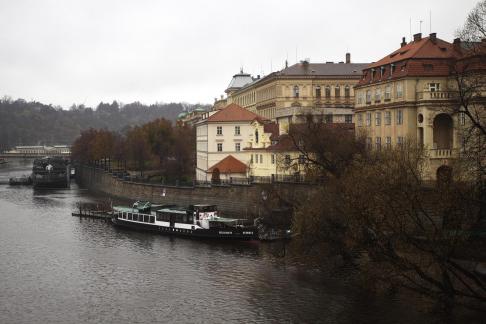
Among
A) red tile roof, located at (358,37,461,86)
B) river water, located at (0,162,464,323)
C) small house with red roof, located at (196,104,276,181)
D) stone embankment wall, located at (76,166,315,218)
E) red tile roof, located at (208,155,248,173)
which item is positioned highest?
red tile roof, located at (358,37,461,86)

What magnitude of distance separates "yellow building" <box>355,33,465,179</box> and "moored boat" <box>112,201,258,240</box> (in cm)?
1321

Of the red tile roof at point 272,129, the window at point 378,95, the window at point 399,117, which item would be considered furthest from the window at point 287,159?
the window at point 399,117

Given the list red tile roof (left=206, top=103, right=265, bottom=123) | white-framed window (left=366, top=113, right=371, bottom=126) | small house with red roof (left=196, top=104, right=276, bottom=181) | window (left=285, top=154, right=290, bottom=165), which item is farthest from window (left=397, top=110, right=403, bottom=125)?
red tile roof (left=206, top=103, right=265, bottom=123)

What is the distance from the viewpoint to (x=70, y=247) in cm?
5297

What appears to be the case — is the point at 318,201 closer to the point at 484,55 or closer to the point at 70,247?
the point at 484,55

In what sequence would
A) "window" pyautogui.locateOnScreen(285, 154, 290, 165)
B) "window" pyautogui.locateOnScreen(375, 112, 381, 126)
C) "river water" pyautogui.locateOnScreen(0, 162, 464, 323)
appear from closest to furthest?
"river water" pyautogui.locateOnScreen(0, 162, 464, 323) → "window" pyautogui.locateOnScreen(285, 154, 290, 165) → "window" pyautogui.locateOnScreen(375, 112, 381, 126)

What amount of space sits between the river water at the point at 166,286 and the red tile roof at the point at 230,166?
62.4 ft

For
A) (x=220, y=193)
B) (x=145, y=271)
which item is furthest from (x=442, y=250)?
(x=220, y=193)

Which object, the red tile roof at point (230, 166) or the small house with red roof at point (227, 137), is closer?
the red tile roof at point (230, 166)

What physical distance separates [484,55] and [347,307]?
1406 cm

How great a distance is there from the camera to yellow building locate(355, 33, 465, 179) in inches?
2031

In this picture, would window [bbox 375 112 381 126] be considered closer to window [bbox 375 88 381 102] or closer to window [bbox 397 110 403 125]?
window [bbox 375 88 381 102]

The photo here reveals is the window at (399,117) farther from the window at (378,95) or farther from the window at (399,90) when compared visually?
the window at (378,95)

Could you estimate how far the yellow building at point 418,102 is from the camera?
2031 inches
